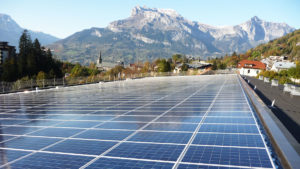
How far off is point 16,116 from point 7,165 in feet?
24.7

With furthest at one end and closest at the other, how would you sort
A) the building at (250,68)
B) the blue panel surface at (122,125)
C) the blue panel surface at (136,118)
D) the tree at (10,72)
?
the building at (250,68) < the tree at (10,72) < the blue panel surface at (136,118) < the blue panel surface at (122,125)

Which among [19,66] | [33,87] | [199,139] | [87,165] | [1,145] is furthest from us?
[19,66]

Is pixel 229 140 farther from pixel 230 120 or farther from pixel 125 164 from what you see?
pixel 125 164

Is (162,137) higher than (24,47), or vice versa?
(24,47)

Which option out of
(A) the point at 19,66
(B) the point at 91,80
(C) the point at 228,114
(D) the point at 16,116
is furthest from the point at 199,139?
(A) the point at 19,66

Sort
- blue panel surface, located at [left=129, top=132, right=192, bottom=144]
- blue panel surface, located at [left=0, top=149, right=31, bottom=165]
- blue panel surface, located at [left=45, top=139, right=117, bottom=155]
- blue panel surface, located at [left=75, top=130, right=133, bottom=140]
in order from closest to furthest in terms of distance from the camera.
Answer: blue panel surface, located at [left=0, top=149, right=31, bottom=165] → blue panel surface, located at [left=45, top=139, right=117, bottom=155] → blue panel surface, located at [left=129, top=132, right=192, bottom=144] → blue panel surface, located at [left=75, top=130, right=133, bottom=140]

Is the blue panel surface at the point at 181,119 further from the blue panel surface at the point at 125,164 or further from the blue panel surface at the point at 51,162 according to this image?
the blue panel surface at the point at 51,162

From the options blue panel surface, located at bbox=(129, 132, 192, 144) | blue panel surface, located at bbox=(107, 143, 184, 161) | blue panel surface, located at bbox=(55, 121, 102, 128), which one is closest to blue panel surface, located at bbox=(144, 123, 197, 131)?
blue panel surface, located at bbox=(129, 132, 192, 144)

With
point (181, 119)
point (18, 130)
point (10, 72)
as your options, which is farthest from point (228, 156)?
point (10, 72)

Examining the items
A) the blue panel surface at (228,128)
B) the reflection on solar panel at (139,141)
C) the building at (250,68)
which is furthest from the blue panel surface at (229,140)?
the building at (250,68)

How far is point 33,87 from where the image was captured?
32.4 metres

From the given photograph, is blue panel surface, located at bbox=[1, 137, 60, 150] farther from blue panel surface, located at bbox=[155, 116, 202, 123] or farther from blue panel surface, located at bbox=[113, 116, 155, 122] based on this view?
blue panel surface, located at bbox=[155, 116, 202, 123]

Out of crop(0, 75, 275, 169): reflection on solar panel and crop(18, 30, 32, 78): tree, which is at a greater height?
crop(18, 30, 32, 78): tree

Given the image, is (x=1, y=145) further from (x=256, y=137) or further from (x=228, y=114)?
(x=228, y=114)
